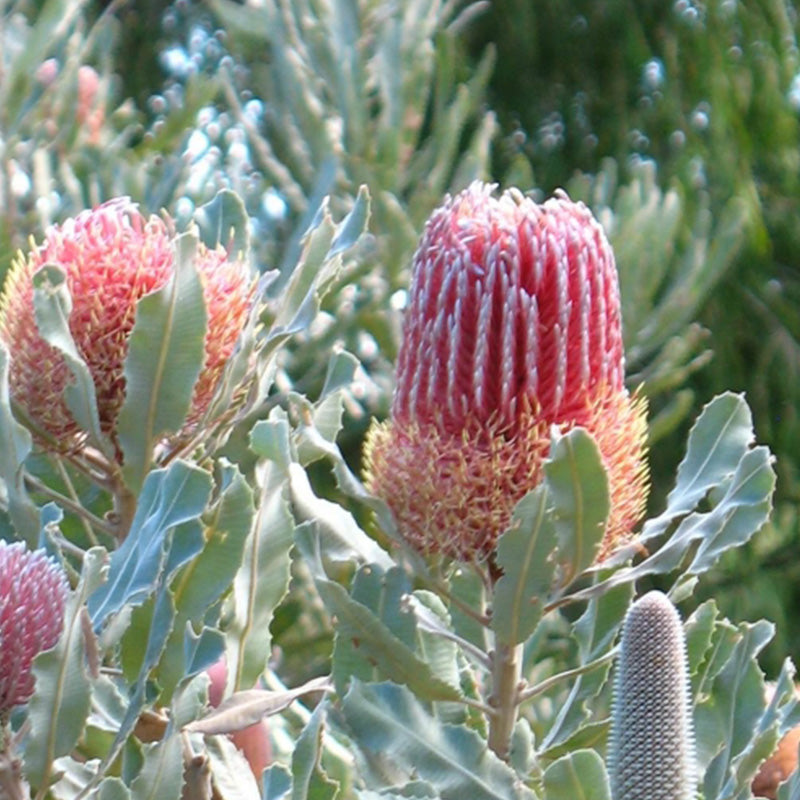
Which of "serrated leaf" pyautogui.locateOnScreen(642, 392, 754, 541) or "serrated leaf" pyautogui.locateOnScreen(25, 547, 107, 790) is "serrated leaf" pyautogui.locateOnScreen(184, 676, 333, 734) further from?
"serrated leaf" pyautogui.locateOnScreen(642, 392, 754, 541)

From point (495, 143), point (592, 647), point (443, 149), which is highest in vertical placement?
point (592, 647)

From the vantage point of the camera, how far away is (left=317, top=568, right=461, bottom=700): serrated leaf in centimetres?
90

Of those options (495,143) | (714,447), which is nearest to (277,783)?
(714,447)

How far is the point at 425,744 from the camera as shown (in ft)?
2.82

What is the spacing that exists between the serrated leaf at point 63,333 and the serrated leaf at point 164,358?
22 millimetres

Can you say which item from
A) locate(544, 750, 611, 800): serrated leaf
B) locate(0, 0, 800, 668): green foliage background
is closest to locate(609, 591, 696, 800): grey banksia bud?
locate(544, 750, 611, 800): serrated leaf

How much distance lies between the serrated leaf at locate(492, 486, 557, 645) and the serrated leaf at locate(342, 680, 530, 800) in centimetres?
8

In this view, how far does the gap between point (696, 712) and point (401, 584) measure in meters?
0.22

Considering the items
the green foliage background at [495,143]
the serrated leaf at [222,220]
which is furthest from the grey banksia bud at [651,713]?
the green foliage background at [495,143]

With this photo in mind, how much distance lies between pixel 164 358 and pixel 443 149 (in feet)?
6.70

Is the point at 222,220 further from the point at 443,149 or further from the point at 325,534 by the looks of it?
the point at 443,149

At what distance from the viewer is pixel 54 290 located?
91 centimetres

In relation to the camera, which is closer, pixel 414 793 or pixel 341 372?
pixel 414 793

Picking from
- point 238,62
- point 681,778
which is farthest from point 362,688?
point 238,62
